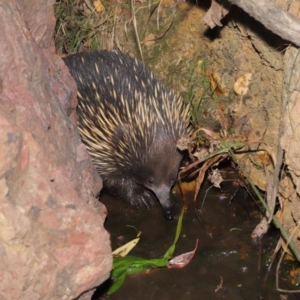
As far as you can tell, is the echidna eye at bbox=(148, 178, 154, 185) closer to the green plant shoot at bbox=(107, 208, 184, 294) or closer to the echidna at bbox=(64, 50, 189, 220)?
the echidna at bbox=(64, 50, 189, 220)

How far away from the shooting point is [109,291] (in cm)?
341

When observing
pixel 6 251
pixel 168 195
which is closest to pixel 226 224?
pixel 168 195

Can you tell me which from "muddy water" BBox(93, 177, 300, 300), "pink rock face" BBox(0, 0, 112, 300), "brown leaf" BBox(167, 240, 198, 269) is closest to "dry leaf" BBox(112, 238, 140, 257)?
"muddy water" BBox(93, 177, 300, 300)

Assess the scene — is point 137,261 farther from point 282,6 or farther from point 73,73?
point 282,6

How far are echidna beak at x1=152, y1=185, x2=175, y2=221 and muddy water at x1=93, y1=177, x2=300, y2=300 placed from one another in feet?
0.38

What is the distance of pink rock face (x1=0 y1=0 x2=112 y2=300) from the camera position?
2326 millimetres

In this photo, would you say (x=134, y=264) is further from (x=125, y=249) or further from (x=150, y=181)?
(x=150, y=181)

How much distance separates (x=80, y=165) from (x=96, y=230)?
47 cm

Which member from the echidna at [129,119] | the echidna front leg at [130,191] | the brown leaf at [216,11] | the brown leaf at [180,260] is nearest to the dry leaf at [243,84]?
the echidna at [129,119]

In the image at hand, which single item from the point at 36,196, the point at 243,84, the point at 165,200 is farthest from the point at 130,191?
the point at 36,196

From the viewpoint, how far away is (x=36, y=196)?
2391mm

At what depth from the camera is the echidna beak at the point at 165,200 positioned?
3820mm

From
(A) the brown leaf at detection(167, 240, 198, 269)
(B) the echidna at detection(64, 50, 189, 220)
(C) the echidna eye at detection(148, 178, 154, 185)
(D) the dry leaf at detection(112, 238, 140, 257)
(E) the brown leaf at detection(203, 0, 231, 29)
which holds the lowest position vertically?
(D) the dry leaf at detection(112, 238, 140, 257)

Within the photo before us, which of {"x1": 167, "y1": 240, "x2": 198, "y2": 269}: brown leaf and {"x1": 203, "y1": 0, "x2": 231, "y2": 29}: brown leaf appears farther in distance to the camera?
{"x1": 167, "y1": 240, "x2": 198, "y2": 269}: brown leaf
